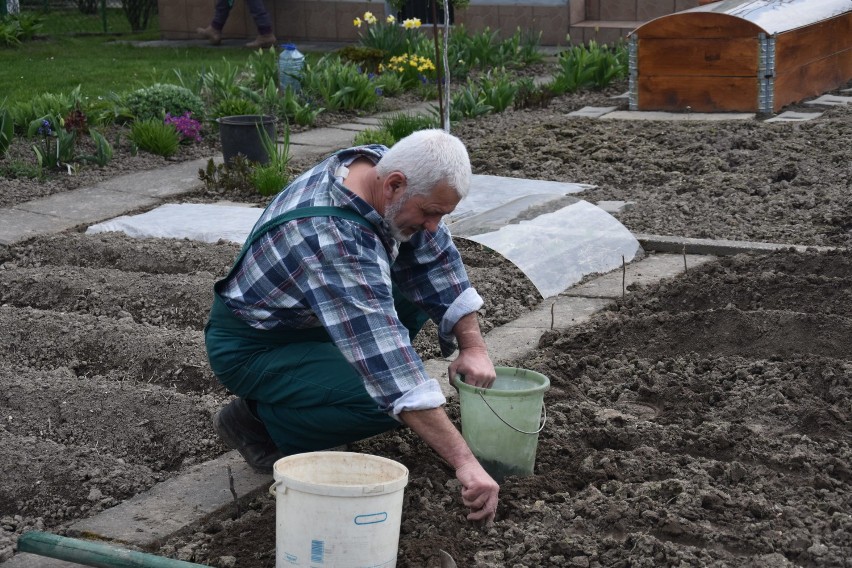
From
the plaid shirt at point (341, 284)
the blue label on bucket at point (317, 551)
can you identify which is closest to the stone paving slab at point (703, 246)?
the plaid shirt at point (341, 284)

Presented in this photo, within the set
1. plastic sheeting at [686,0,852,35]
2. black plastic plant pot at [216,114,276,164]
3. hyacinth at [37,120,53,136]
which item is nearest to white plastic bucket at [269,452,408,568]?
black plastic plant pot at [216,114,276,164]

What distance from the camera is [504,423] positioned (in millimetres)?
3158

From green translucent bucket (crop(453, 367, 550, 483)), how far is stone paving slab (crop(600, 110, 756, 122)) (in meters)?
6.08

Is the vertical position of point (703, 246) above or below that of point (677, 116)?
below

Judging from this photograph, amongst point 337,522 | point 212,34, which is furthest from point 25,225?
point 212,34

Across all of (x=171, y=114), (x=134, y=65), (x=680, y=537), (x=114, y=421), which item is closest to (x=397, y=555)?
(x=680, y=537)

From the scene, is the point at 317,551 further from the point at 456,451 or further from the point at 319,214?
the point at 319,214

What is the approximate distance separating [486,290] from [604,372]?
3.55 feet

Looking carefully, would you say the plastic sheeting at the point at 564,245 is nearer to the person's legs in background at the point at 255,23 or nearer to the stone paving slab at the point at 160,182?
the stone paving slab at the point at 160,182

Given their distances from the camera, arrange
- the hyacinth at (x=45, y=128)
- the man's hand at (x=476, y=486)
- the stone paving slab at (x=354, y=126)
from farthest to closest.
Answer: the stone paving slab at (x=354, y=126) < the hyacinth at (x=45, y=128) < the man's hand at (x=476, y=486)

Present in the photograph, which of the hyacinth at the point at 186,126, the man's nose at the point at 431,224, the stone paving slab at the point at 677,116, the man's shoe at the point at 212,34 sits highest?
the man's shoe at the point at 212,34

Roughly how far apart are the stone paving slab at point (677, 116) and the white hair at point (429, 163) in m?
6.34

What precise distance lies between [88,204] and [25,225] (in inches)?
21.8

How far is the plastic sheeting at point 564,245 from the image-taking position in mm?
5285
